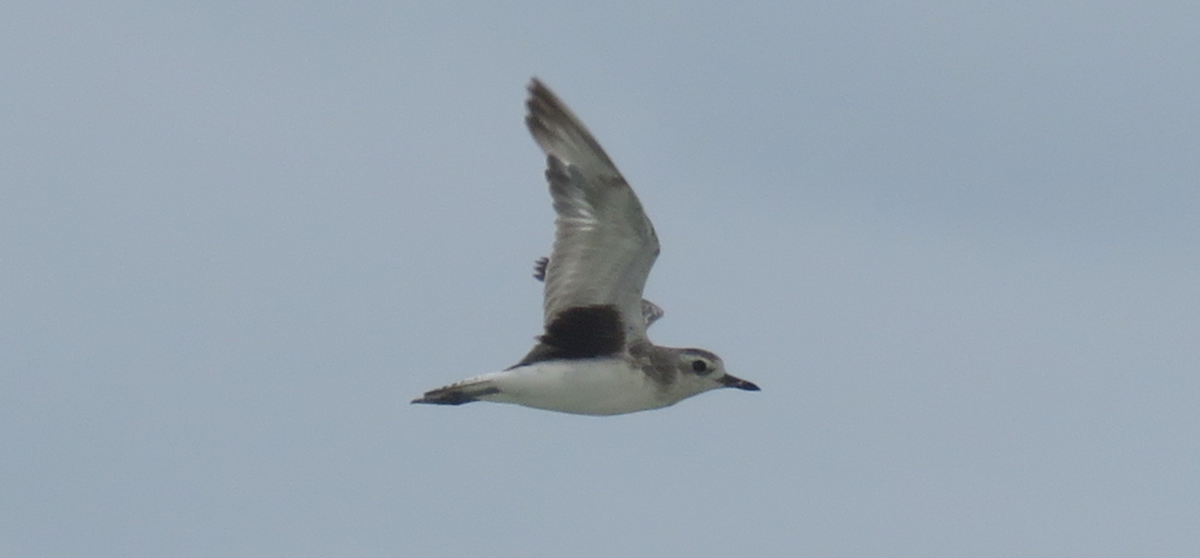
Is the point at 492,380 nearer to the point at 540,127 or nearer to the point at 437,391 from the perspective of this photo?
the point at 437,391

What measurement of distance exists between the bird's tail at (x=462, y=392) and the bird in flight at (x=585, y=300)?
0.01 m

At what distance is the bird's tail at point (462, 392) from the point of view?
126 feet

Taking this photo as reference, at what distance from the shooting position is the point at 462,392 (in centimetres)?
3847

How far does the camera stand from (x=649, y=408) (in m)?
39.5

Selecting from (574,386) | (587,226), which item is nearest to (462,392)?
(574,386)

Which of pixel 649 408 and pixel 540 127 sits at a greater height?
pixel 540 127

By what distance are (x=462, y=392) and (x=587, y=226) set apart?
94.8 inches

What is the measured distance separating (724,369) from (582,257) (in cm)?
262

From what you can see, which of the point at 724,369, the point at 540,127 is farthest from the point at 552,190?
the point at 724,369

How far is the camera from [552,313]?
128 feet

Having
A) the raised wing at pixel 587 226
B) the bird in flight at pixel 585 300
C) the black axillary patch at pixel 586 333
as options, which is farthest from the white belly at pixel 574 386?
the raised wing at pixel 587 226

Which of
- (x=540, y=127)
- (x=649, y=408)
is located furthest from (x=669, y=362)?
(x=540, y=127)

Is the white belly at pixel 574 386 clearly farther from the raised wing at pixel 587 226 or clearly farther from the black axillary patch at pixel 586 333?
the raised wing at pixel 587 226

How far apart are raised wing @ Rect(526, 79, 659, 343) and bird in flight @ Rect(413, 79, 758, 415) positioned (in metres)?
0.01
